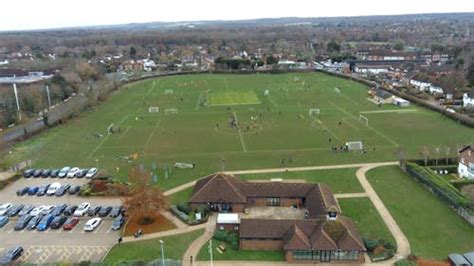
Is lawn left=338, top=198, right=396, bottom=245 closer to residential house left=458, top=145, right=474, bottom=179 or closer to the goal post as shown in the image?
residential house left=458, top=145, right=474, bottom=179

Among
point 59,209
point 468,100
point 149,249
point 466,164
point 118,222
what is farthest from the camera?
point 468,100

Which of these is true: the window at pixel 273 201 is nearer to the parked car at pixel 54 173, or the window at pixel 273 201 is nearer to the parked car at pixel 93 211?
the parked car at pixel 93 211

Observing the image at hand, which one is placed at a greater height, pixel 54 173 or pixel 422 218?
pixel 54 173

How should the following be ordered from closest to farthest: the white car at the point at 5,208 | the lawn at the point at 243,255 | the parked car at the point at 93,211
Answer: the lawn at the point at 243,255
the parked car at the point at 93,211
the white car at the point at 5,208

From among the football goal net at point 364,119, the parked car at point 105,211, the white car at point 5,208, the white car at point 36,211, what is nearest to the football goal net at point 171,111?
the football goal net at point 364,119

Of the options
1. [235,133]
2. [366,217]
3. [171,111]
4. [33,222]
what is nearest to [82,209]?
[33,222]

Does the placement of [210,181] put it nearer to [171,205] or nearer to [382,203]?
[171,205]

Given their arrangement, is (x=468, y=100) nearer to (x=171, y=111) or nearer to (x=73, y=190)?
(x=171, y=111)
